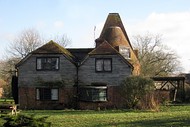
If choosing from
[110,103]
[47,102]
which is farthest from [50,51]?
[110,103]

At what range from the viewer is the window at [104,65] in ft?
139

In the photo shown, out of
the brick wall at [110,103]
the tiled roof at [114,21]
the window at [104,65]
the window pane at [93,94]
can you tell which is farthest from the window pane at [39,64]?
the tiled roof at [114,21]

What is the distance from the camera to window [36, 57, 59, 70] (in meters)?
43.3

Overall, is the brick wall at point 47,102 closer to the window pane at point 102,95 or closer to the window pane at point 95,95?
the window pane at point 95,95

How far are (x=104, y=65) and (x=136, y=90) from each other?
18.5 ft

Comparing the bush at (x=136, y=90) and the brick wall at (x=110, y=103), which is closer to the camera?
the bush at (x=136, y=90)

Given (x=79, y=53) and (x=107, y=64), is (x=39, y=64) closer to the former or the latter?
(x=79, y=53)

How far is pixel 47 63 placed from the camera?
43312mm

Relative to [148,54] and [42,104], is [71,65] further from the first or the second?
[148,54]

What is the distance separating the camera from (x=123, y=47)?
166 feet

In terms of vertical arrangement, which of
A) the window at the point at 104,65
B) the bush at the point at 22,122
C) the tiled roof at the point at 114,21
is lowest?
the bush at the point at 22,122

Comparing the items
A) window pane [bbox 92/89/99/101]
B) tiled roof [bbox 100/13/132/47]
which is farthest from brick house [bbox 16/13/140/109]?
tiled roof [bbox 100/13/132/47]

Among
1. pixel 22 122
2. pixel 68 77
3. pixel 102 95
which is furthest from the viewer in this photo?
pixel 68 77

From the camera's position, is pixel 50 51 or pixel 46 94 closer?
pixel 46 94
